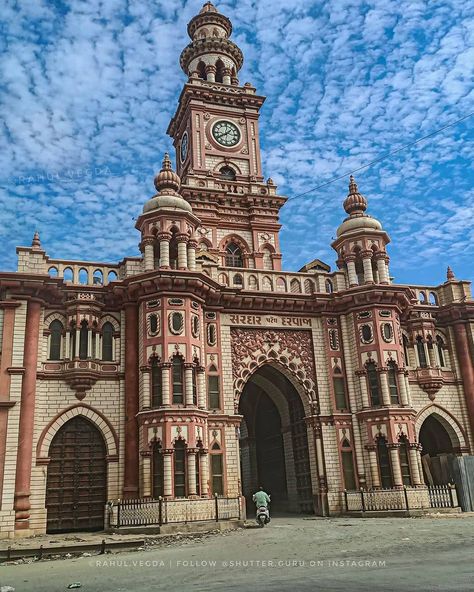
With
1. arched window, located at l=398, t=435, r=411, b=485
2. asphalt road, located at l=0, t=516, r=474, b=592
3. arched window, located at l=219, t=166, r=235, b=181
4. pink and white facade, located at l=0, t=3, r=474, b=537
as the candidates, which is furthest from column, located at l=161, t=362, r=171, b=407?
arched window, located at l=219, t=166, r=235, b=181

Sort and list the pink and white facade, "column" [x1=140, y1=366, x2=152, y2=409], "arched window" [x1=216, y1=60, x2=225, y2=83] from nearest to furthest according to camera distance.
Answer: the pink and white facade
"column" [x1=140, y1=366, x2=152, y2=409]
"arched window" [x1=216, y1=60, x2=225, y2=83]

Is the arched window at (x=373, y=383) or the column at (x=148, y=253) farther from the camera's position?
the arched window at (x=373, y=383)

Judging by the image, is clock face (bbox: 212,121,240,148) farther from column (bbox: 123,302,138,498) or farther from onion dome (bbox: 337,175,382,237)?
column (bbox: 123,302,138,498)

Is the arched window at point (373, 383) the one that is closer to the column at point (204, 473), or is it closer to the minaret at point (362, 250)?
the minaret at point (362, 250)

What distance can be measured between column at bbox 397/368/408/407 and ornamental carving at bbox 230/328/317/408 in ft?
12.2

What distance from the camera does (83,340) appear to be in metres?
25.0

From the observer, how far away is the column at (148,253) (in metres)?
25.9

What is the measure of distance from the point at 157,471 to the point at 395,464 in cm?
988

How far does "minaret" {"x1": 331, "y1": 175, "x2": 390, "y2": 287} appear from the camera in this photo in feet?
94.3

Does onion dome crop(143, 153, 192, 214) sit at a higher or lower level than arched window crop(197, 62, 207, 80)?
lower

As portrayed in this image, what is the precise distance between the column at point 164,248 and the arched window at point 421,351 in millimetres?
13211

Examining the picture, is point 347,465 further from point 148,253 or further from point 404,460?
point 148,253

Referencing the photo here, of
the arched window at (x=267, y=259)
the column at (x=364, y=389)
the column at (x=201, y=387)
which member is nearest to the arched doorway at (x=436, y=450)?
the column at (x=364, y=389)

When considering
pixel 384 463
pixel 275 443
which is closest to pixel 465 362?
pixel 384 463
